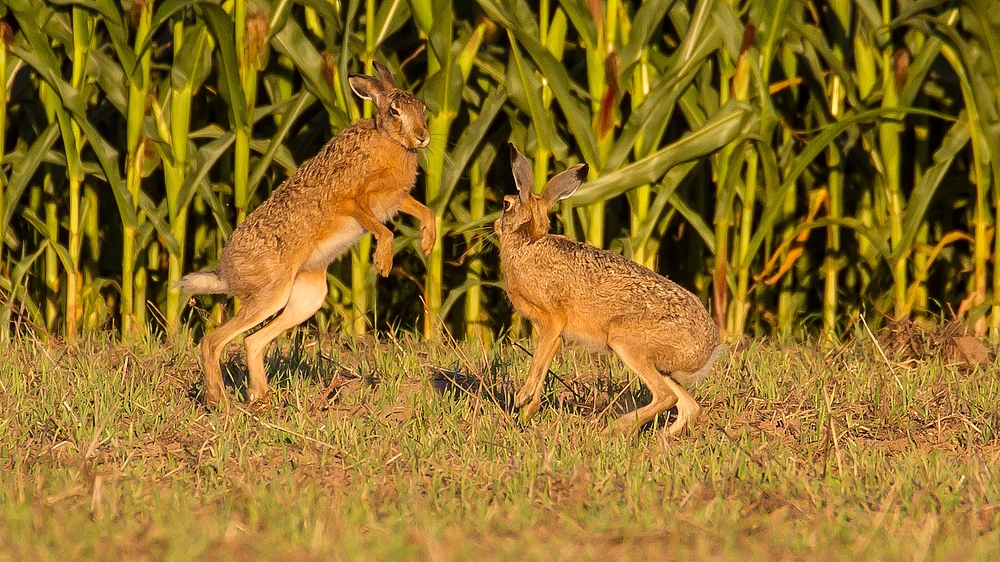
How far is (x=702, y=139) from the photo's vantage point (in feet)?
26.3

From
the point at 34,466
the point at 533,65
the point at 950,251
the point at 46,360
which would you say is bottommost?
the point at 950,251

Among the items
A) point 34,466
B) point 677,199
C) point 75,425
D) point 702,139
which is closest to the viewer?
point 34,466

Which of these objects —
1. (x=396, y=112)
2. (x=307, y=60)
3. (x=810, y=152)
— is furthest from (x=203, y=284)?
(x=810, y=152)

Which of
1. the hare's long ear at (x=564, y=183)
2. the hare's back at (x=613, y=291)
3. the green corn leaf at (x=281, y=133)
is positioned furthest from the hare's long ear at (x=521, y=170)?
the green corn leaf at (x=281, y=133)

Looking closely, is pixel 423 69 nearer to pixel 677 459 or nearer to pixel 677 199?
pixel 677 199

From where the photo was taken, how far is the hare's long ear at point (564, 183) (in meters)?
6.57

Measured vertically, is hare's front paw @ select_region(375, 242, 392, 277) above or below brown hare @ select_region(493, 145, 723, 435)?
above

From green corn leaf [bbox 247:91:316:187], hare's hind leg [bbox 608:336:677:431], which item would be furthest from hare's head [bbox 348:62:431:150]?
hare's hind leg [bbox 608:336:677:431]

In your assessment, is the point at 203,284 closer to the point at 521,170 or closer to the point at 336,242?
the point at 336,242

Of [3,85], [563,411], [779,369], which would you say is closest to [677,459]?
[563,411]

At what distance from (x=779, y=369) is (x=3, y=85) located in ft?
17.8

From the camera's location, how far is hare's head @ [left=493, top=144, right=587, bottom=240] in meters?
6.55

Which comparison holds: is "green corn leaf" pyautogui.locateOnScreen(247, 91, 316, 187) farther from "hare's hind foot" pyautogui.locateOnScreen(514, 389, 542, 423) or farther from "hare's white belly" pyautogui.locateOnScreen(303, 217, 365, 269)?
"hare's hind foot" pyautogui.locateOnScreen(514, 389, 542, 423)

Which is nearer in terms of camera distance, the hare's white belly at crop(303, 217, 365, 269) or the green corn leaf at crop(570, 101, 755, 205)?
the hare's white belly at crop(303, 217, 365, 269)
